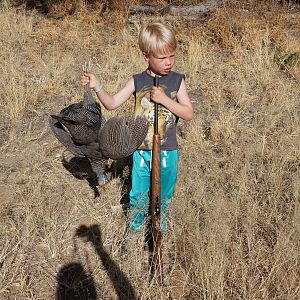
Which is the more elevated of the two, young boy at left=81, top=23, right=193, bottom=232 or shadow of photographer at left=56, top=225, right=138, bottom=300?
young boy at left=81, top=23, right=193, bottom=232

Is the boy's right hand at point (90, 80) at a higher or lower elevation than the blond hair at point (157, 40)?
lower

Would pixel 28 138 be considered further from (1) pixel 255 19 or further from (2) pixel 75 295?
(1) pixel 255 19

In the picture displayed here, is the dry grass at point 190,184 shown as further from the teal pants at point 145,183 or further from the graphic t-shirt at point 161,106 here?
the graphic t-shirt at point 161,106

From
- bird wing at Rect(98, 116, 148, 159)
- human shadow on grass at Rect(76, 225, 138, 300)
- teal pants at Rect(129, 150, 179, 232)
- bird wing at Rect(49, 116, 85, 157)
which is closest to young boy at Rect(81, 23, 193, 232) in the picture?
teal pants at Rect(129, 150, 179, 232)

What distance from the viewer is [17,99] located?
16.0 ft

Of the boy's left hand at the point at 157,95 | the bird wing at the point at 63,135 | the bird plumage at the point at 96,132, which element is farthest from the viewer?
the bird wing at the point at 63,135

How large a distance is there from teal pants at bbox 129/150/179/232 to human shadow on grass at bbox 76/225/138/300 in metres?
0.25

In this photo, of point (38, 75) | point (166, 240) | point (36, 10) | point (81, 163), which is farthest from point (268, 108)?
point (36, 10)

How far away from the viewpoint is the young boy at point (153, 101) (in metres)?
2.30

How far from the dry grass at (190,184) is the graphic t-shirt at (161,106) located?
0.56 m

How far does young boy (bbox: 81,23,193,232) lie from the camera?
2.30 metres

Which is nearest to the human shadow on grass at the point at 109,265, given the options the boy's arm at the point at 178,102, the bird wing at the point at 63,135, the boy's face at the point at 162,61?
the bird wing at the point at 63,135

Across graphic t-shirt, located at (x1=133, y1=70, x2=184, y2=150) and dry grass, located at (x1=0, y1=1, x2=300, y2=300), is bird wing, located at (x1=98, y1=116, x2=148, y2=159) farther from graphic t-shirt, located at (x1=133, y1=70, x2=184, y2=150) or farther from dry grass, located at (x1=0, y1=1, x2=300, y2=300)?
dry grass, located at (x1=0, y1=1, x2=300, y2=300)

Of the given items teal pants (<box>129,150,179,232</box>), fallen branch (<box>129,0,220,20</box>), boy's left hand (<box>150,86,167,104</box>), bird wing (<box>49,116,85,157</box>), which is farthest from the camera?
fallen branch (<box>129,0,220,20</box>)
